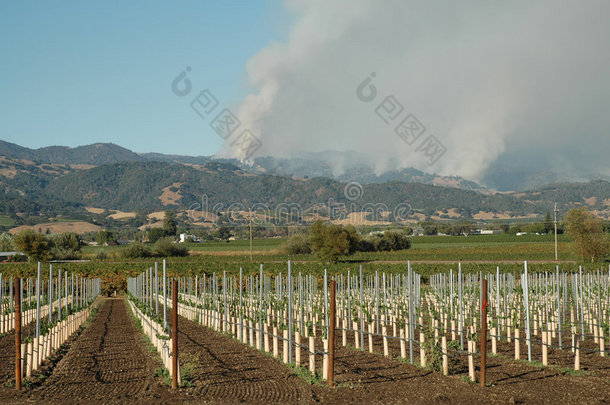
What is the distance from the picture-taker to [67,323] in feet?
67.6

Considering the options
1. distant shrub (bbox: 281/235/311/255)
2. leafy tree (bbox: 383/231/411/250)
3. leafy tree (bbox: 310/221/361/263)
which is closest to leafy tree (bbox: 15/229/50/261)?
leafy tree (bbox: 310/221/361/263)

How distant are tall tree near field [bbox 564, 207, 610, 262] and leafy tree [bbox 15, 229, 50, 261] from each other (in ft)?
205

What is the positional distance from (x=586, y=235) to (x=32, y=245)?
6470cm

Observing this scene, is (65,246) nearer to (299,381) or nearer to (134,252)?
(134,252)

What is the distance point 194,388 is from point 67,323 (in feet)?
36.1

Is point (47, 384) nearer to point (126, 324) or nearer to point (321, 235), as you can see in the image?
point (126, 324)

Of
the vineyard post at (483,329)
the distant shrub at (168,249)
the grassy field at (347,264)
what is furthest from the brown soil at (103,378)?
the distant shrub at (168,249)

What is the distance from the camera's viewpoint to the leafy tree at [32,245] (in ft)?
244

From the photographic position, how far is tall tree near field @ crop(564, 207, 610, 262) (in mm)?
67250

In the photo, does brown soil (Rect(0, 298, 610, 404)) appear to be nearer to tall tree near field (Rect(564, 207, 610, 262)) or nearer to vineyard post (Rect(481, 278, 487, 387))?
vineyard post (Rect(481, 278, 487, 387))

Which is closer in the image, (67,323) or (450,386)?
(450,386)

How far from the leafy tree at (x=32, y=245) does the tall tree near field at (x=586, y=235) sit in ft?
205

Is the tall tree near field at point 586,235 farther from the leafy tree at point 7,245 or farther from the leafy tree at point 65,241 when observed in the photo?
the leafy tree at point 7,245

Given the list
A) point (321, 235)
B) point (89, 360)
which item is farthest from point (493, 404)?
point (321, 235)
